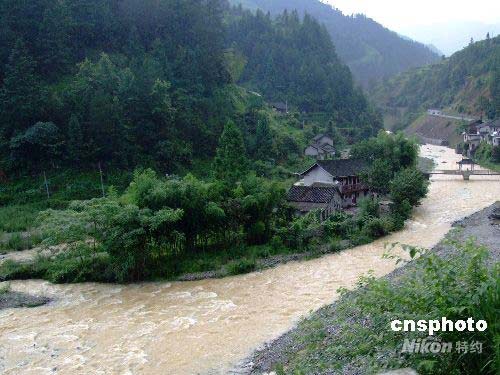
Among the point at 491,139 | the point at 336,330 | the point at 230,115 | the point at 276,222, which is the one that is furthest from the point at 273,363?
the point at 491,139

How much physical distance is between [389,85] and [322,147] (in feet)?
232

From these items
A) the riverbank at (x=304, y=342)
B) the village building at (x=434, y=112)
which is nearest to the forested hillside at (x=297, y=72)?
the village building at (x=434, y=112)

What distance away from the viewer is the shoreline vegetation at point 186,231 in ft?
62.2

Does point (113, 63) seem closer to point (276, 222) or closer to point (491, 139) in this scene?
point (276, 222)

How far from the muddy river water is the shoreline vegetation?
78 cm

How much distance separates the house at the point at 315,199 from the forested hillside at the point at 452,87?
5057cm

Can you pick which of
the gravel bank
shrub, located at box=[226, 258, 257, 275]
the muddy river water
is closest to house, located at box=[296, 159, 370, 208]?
the muddy river water

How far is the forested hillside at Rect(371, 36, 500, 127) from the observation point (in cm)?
7481

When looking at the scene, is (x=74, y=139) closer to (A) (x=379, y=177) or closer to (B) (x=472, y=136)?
(A) (x=379, y=177)

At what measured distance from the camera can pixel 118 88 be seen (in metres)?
36.8

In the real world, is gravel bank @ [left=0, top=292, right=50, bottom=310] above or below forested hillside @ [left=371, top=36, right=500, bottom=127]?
below

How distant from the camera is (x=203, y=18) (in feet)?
167

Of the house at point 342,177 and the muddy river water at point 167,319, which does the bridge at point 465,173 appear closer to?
the house at point 342,177

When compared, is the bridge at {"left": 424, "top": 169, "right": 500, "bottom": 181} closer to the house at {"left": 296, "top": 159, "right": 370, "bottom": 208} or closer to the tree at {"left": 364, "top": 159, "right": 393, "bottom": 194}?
the tree at {"left": 364, "top": 159, "right": 393, "bottom": 194}
